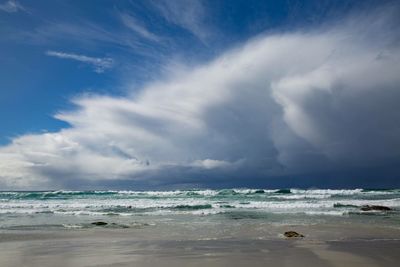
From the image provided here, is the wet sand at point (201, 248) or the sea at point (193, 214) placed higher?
the sea at point (193, 214)

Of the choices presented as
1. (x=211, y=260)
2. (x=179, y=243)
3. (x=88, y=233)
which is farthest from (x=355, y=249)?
(x=88, y=233)

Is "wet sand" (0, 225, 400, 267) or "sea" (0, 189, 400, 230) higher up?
"sea" (0, 189, 400, 230)

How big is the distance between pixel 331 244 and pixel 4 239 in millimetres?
10225

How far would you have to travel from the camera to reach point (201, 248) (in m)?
10.0

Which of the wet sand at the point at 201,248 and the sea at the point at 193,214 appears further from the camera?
the sea at the point at 193,214

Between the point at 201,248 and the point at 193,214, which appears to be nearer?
the point at 201,248

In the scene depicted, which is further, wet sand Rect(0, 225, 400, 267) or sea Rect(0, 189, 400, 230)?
sea Rect(0, 189, 400, 230)

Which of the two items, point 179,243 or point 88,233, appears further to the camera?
point 88,233

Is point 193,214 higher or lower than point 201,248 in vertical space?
higher

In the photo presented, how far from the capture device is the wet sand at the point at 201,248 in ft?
27.1

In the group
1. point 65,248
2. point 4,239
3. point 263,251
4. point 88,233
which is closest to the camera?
point 263,251

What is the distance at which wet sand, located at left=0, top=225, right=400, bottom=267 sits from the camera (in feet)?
27.1

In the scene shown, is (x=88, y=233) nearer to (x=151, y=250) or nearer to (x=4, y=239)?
(x=4, y=239)

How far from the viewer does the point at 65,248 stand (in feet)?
34.5
